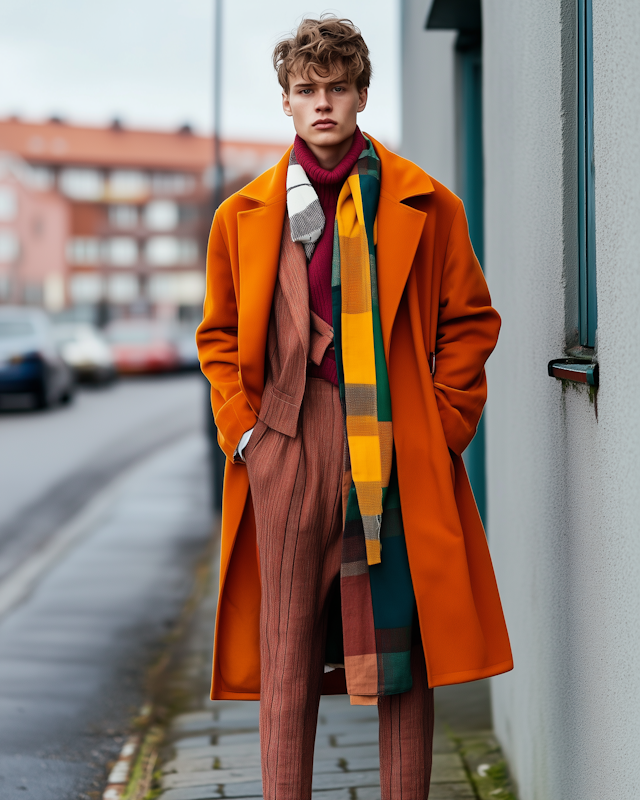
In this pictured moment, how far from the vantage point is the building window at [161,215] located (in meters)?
75.5

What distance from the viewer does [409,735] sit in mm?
2193

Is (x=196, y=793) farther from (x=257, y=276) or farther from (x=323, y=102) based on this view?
(x=323, y=102)

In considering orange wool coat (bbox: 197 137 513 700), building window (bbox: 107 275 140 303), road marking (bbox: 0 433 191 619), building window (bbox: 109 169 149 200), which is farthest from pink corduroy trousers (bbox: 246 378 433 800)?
building window (bbox: 109 169 149 200)

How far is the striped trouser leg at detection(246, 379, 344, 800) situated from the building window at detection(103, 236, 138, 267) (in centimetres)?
7395

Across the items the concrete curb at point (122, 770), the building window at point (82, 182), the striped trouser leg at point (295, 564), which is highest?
the building window at point (82, 182)

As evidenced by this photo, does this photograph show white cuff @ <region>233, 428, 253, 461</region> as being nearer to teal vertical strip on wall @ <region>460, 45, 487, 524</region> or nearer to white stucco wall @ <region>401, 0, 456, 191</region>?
teal vertical strip on wall @ <region>460, 45, 487, 524</region>

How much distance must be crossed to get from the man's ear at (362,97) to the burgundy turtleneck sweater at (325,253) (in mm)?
98

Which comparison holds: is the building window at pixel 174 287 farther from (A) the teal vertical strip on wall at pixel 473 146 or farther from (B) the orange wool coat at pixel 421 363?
(B) the orange wool coat at pixel 421 363

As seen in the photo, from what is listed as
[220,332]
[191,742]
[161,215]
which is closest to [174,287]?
[161,215]

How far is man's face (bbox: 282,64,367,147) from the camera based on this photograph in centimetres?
209

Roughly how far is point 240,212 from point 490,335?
59cm

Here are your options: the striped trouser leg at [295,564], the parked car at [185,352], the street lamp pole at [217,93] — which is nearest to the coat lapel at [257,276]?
the striped trouser leg at [295,564]

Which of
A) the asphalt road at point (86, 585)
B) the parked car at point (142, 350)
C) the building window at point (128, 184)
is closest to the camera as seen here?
the asphalt road at point (86, 585)

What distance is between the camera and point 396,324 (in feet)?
6.98
